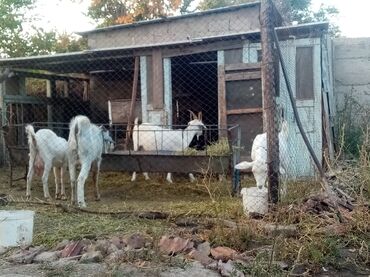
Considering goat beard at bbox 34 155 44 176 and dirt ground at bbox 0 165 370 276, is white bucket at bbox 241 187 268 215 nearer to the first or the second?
dirt ground at bbox 0 165 370 276

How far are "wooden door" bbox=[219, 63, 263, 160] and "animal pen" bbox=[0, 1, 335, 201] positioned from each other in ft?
0.07

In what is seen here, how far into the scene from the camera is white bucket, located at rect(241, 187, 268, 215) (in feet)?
16.5

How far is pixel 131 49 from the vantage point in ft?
36.1

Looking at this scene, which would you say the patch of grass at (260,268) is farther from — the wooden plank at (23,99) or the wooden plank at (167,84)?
the wooden plank at (23,99)

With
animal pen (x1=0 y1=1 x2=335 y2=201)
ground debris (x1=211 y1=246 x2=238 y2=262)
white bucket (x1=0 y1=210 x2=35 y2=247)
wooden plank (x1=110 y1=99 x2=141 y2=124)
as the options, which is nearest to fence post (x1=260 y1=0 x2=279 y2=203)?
ground debris (x1=211 y1=246 x2=238 y2=262)

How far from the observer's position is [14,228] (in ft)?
15.0

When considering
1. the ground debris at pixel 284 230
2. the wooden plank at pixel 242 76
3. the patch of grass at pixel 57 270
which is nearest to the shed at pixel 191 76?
the wooden plank at pixel 242 76

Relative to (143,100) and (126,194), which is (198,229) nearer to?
(126,194)

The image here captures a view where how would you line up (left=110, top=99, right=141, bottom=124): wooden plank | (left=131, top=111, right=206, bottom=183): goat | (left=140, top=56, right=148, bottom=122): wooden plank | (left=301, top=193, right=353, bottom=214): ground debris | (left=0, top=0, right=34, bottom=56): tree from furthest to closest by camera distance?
(left=0, top=0, right=34, bottom=56): tree
(left=110, top=99, right=141, bottom=124): wooden plank
(left=140, top=56, right=148, bottom=122): wooden plank
(left=131, top=111, right=206, bottom=183): goat
(left=301, top=193, right=353, bottom=214): ground debris

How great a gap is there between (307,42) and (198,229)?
6.12m

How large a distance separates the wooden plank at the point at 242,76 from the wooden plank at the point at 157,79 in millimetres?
1875

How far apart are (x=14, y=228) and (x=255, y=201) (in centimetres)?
253

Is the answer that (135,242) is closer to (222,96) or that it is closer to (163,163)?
(163,163)

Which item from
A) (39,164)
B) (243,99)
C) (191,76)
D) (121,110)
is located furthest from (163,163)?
(191,76)
